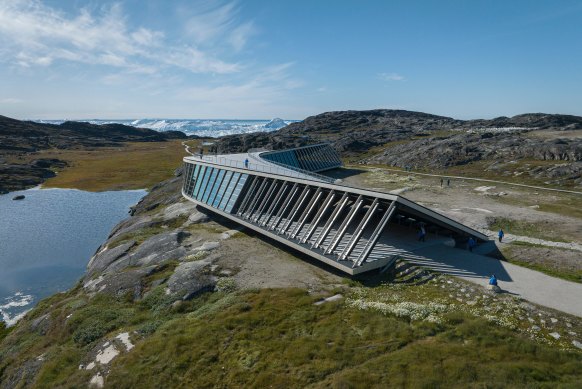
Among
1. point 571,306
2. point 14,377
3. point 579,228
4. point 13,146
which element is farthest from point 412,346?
point 13,146

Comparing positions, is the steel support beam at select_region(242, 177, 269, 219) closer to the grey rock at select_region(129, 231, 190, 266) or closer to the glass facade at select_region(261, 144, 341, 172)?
the grey rock at select_region(129, 231, 190, 266)

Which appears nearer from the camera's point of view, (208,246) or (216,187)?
(208,246)

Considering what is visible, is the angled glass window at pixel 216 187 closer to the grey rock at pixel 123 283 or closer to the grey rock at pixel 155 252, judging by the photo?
the grey rock at pixel 155 252

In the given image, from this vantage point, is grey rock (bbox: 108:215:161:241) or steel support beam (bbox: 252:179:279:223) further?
grey rock (bbox: 108:215:161:241)

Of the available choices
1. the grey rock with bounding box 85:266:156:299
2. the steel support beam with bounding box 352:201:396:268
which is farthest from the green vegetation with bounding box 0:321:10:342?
the steel support beam with bounding box 352:201:396:268

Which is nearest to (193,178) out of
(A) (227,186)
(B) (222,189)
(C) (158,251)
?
(B) (222,189)

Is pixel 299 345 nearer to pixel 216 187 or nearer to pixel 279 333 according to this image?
pixel 279 333
